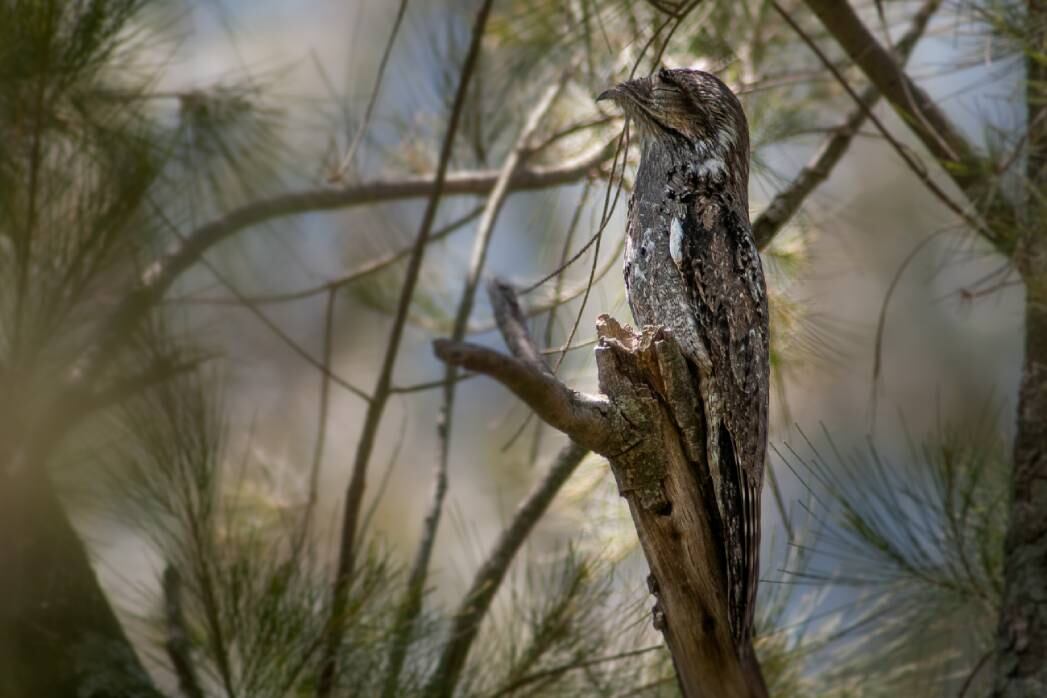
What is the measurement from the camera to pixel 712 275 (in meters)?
1.99

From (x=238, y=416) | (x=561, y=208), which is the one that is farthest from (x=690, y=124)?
(x=238, y=416)

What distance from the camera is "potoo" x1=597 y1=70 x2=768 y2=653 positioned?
186cm

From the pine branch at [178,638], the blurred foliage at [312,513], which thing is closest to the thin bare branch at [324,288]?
the blurred foliage at [312,513]

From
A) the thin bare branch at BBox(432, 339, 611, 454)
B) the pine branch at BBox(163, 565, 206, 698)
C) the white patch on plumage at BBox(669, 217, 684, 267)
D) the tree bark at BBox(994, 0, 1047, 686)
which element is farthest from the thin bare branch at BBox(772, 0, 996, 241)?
the pine branch at BBox(163, 565, 206, 698)

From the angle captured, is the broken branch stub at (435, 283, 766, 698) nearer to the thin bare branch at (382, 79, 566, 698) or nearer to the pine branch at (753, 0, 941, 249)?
the pine branch at (753, 0, 941, 249)

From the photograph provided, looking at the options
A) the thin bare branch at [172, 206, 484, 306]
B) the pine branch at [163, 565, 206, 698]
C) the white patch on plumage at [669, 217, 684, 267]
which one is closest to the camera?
the white patch on plumage at [669, 217, 684, 267]

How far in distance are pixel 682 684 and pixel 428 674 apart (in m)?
0.72

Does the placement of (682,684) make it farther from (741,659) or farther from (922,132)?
(922,132)

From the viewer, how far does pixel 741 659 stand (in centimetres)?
186

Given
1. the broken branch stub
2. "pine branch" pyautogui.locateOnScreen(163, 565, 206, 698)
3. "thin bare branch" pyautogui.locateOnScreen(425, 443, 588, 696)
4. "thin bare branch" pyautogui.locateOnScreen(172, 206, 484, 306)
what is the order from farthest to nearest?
1. "thin bare branch" pyautogui.locateOnScreen(172, 206, 484, 306)
2. "thin bare branch" pyautogui.locateOnScreen(425, 443, 588, 696)
3. "pine branch" pyautogui.locateOnScreen(163, 565, 206, 698)
4. the broken branch stub

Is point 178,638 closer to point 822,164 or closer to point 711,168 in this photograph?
point 711,168

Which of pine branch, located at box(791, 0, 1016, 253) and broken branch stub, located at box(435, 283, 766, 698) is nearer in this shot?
broken branch stub, located at box(435, 283, 766, 698)

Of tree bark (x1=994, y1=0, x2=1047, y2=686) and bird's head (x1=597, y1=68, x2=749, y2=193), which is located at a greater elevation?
bird's head (x1=597, y1=68, x2=749, y2=193)

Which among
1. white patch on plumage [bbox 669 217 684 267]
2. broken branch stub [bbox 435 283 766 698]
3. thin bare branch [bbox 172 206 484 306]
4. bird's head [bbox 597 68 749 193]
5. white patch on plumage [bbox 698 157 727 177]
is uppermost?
thin bare branch [bbox 172 206 484 306]
